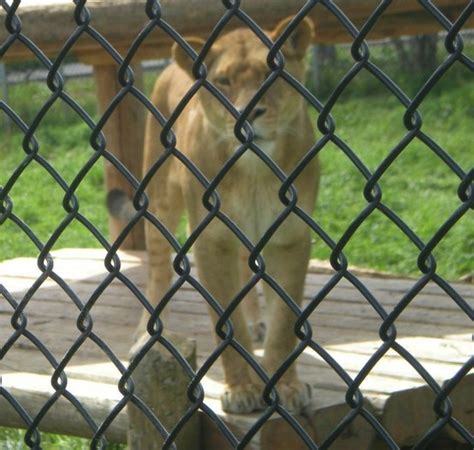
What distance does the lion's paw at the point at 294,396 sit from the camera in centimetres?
361

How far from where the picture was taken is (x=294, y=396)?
362cm

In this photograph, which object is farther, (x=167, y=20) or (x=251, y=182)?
(x=167, y=20)

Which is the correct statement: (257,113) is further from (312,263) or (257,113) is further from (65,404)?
(312,263)

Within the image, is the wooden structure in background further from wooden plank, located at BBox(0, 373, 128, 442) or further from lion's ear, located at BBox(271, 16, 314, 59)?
wooden plank, located at BBox(0, 373, 128, 442)

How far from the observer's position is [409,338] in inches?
179

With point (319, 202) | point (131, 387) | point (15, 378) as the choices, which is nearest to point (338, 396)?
point (15, 378)

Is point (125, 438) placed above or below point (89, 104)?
below

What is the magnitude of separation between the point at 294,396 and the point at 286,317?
0.33 m

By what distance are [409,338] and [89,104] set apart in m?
10.6

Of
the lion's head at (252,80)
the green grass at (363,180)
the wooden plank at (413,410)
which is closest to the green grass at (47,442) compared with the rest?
the wooden plank at (413,410)

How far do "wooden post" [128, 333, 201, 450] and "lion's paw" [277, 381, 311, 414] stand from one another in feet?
1.50

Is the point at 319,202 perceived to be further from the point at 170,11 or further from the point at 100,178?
the point at 170,11

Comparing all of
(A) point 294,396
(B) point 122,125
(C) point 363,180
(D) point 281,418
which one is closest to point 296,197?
(D) point 281,418

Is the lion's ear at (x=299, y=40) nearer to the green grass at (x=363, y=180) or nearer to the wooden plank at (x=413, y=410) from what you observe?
the wooden plank at (x=413, y=410)
